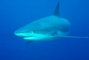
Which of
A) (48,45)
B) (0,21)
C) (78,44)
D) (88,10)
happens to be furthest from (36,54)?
(88,10)

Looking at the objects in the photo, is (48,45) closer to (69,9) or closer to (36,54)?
(36,54)

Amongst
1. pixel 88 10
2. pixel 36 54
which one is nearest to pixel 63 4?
pixel 88 10

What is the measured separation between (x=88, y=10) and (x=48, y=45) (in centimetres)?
914

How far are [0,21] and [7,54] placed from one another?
582 centimetres

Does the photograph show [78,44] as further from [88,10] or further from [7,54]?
[88,10]

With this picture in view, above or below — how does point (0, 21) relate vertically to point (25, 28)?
above

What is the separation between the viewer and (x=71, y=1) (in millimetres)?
21750

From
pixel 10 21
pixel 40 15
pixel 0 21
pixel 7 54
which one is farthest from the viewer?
pixel 40 15

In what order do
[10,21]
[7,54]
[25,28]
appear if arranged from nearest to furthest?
1. [25,28]
2. [7,54]
3. [10,21]

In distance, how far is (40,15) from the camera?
25.5 metres

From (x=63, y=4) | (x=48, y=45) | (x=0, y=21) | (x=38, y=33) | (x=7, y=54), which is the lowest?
(x=38, y=33)

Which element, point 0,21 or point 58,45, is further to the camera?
point 0,21

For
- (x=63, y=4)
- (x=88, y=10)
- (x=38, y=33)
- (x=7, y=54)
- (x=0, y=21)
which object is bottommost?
(x=38, y=33)

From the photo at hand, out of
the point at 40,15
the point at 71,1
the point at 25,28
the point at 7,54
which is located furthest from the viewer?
the point at 40,15
